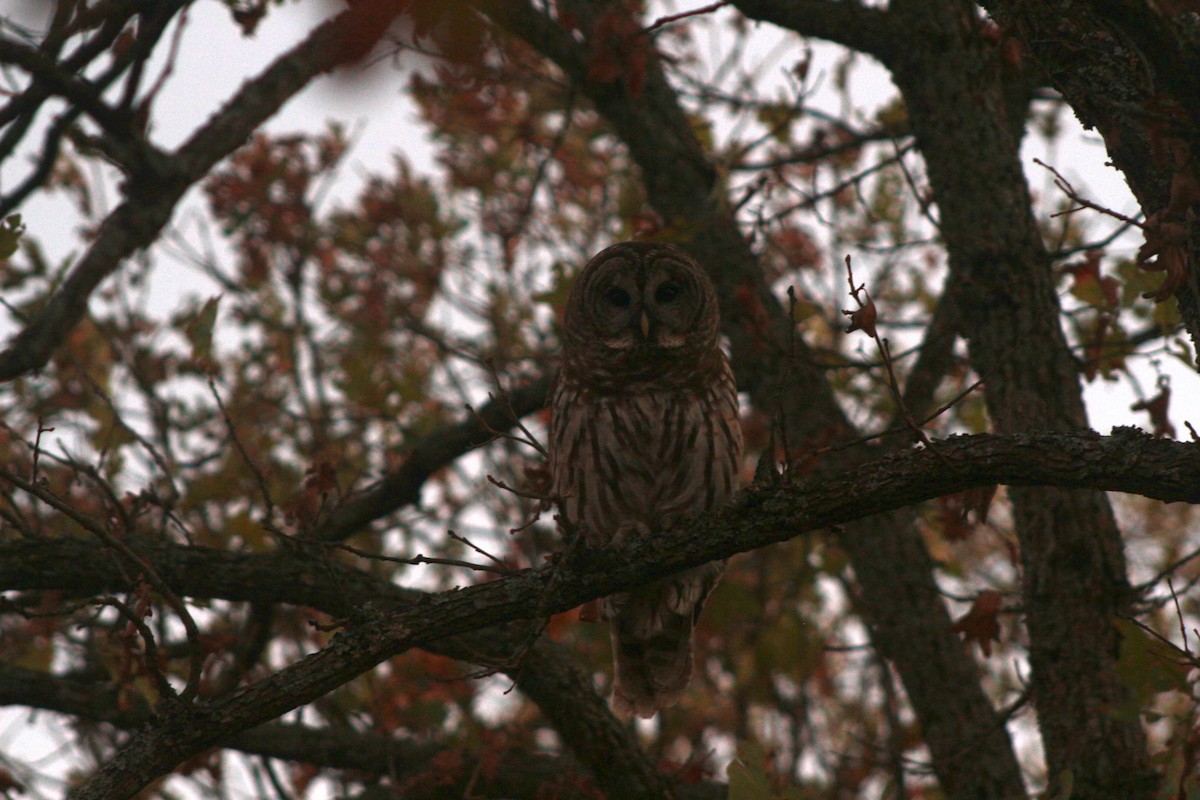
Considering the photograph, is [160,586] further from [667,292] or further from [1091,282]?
[1091,282]

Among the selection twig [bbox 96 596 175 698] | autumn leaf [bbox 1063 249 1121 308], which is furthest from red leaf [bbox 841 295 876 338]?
autumn leaf [bbox 1063 249 1121 308]

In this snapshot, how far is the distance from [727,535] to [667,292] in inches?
77.1

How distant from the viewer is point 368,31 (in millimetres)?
1135

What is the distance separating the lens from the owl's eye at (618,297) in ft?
15.9

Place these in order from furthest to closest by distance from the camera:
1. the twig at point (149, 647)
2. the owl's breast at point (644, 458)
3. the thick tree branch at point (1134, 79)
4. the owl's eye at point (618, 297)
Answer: the owl's eye at point (618, 297) → the owl's breast at point (644, 458) → the twig at point (149, 647) → the thick tree branch at point (1134, 79)

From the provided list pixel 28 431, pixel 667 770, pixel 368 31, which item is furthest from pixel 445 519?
pixel 368 31

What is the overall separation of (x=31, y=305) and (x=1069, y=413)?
17.3 ft

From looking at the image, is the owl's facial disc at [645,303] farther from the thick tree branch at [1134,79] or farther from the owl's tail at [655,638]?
the thick tree branch at [1134,79]

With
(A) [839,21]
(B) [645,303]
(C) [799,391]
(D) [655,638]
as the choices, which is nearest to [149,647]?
(D) [655,638]

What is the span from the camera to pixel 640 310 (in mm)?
4719

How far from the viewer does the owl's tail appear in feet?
15.1

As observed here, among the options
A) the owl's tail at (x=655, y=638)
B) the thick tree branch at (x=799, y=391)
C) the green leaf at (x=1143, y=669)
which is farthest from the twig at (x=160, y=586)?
the thick tree branch at (x=799, y=391)

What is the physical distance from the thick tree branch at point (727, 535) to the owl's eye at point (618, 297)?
71.2 inches

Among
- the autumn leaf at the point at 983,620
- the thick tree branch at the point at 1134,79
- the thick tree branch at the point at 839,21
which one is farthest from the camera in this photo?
the thick tree branch at the point at 839,21
